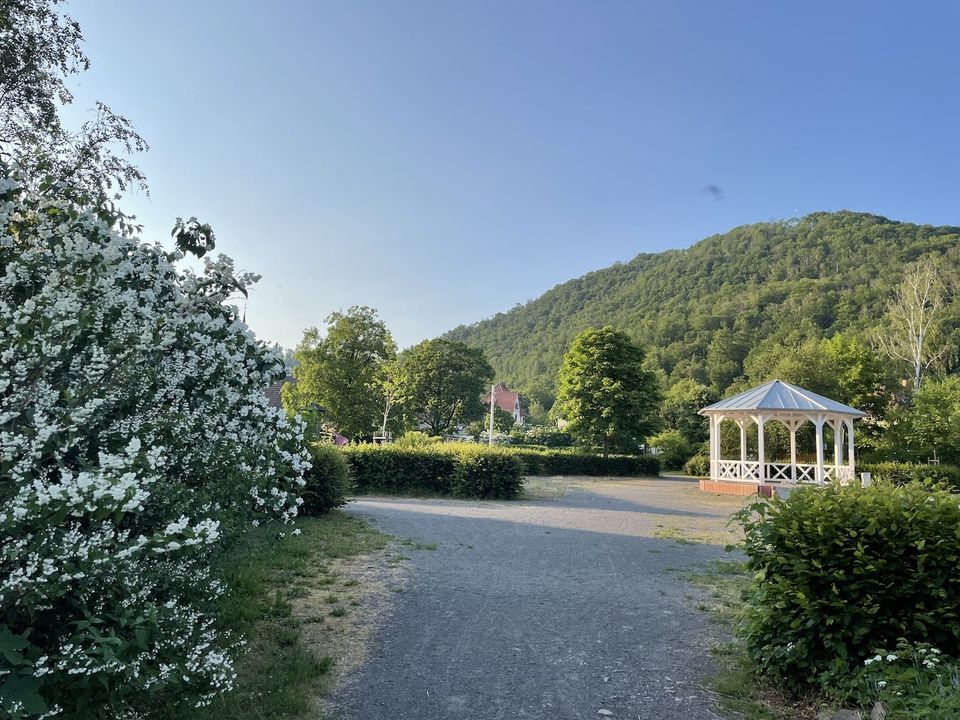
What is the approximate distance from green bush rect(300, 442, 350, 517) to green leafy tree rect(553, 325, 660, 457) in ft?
65.0

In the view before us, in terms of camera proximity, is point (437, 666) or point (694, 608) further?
point (694, 608)

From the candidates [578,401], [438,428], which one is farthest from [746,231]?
[578,401]

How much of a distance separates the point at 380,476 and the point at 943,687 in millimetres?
13709

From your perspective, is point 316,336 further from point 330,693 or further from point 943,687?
point 943,687

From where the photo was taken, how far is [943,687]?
269cm

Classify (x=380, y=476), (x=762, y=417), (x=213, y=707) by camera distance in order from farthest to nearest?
(x=762, y=417) < (x=380, y=476) < (x=213, y=707)

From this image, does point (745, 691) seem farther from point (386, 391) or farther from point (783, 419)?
point (386, 391)

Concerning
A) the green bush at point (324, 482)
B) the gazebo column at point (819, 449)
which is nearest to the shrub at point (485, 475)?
the green bush at point (324, 482)

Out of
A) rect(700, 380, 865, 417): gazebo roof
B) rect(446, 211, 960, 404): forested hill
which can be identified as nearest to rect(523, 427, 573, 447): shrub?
rect(446, 211, 960, 404): forested hill

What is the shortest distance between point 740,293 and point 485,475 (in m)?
61.7

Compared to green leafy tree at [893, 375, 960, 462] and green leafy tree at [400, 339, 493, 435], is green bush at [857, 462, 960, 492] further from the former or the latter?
green leafy tree at [400, 339, 493, 435]

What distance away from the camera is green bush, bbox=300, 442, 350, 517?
10.3 meters

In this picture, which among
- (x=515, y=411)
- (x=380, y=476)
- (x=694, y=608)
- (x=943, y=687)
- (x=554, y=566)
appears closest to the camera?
(x=943, y=687)

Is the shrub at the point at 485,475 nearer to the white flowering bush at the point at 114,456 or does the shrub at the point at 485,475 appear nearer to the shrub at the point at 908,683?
the white flowering bush at the point at 114,456
